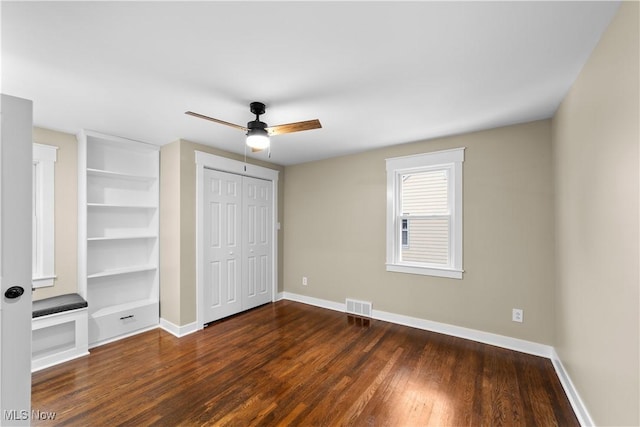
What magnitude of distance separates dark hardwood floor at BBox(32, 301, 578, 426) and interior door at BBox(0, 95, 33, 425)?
619 millimetres

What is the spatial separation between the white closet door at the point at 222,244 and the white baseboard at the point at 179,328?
205 mm

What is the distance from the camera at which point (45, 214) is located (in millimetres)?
2857

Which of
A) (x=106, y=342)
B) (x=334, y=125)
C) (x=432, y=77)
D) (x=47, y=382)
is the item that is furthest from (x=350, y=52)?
(x=106, y=342)

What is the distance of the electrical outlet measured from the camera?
282cm

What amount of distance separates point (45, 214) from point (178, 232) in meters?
1.29

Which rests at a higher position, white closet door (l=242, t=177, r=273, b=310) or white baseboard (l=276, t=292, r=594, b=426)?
white closet door (l=242, t=177, r=273, b=310)

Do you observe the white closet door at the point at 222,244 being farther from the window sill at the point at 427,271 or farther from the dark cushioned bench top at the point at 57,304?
the window sill at the point at 427,271

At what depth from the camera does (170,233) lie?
342 cm

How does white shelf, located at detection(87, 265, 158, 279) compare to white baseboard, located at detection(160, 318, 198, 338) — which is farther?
white baseboard, located at detection(160, 318, 198, 338)

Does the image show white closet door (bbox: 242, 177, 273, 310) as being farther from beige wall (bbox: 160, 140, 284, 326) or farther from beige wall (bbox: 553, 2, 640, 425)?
beige wall (bbox: 553, 2, 640, 425)

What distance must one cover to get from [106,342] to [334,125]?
11.7 feet

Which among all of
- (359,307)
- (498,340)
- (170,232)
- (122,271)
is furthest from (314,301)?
(122,271)

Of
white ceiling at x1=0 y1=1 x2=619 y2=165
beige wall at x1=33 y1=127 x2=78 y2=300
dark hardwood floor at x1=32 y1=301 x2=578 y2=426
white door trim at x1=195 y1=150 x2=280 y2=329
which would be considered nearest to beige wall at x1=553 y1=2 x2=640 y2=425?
white ceiling at x1=0 y1=1 x2=619 y2=165

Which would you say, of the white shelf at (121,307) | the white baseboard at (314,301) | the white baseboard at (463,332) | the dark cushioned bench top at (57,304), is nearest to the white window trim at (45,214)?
the dark cushioned bench top at (57,304)
